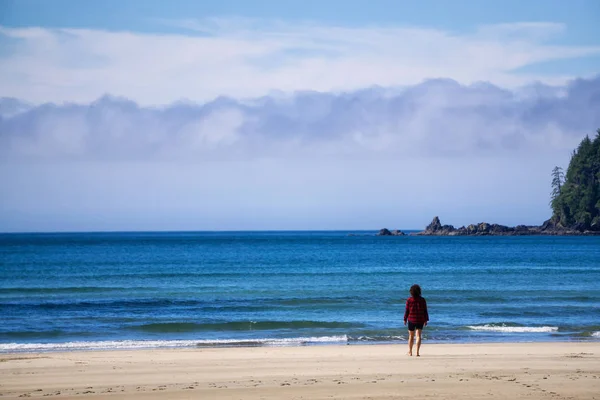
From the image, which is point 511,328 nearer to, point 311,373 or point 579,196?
point 311,373

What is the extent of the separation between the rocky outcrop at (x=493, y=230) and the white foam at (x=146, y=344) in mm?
114231

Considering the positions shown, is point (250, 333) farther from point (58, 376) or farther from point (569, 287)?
point (569, 287)

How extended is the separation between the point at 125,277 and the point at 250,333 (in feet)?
76.0

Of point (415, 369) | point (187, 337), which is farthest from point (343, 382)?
point (187, 337)

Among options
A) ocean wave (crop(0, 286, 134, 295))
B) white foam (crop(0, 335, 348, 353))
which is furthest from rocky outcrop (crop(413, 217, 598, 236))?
white foam (crop(0, 335, 348, 353))

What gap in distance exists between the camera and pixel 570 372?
12.6 m

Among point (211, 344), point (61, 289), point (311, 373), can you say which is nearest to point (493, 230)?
point (61, 289)

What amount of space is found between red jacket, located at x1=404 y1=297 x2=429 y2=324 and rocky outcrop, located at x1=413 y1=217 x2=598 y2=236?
4625 inches

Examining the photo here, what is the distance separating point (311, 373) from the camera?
12.6 m

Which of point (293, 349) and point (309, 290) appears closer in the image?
point (293, 349)

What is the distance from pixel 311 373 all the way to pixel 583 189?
11609cm

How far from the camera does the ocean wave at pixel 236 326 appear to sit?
69.8ft

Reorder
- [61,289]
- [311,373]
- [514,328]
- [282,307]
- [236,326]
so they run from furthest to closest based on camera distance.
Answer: [61,289]
[282,307]
[236,326]
[514,328]
[311,373]

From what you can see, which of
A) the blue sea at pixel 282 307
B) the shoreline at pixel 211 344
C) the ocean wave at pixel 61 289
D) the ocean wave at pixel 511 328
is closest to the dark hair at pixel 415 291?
the shoreline at pixel 211 344
